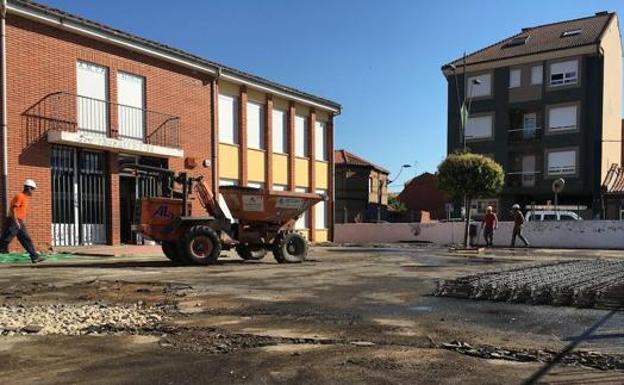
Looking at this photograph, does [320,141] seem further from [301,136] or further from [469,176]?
[469,176]

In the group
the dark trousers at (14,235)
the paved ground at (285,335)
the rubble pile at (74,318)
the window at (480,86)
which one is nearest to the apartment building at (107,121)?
the dark trousers at (14,235)

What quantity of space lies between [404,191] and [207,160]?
Answer: 44478 millimetres

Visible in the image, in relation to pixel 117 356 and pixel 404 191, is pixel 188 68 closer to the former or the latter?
pixel 117 356

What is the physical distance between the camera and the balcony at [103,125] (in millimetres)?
17406

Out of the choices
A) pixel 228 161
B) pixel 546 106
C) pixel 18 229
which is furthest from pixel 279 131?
pixel 546 106

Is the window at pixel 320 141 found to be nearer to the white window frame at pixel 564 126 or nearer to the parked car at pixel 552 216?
the parked car at pixel 552 216

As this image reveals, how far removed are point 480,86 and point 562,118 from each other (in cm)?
630

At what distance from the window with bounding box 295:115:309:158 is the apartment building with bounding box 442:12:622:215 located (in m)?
16.5

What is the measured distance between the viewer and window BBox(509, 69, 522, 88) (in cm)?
4466

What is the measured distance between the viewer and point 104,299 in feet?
29.3

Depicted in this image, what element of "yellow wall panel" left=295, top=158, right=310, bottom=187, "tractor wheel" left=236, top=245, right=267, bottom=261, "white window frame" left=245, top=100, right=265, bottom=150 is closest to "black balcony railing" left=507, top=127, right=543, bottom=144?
"yellow wall panel" left=295, top=158, right=310, bottom=187

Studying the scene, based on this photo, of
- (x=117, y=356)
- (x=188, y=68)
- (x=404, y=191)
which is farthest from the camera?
(x=404, y=191)

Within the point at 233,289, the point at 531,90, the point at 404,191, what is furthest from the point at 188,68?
the point at 404,191

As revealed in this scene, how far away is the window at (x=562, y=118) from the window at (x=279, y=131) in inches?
910
